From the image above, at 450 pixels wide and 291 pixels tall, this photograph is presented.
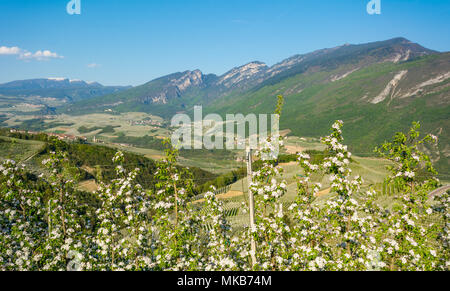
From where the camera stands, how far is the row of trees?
764 centimetres

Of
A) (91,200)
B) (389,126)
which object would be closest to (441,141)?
(389,126)

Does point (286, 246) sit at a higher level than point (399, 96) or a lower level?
lower

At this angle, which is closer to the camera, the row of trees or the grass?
the row of trees

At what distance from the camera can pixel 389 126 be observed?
165 meters

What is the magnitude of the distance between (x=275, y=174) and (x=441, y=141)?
Answer: 504ft

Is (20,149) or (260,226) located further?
(20,149)

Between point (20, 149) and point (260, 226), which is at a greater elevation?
point (260, 226)

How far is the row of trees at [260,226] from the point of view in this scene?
7637 mm

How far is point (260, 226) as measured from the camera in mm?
8047

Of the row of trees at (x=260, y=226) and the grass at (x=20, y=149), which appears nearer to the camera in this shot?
the row of trees at (x=260, y=226)
